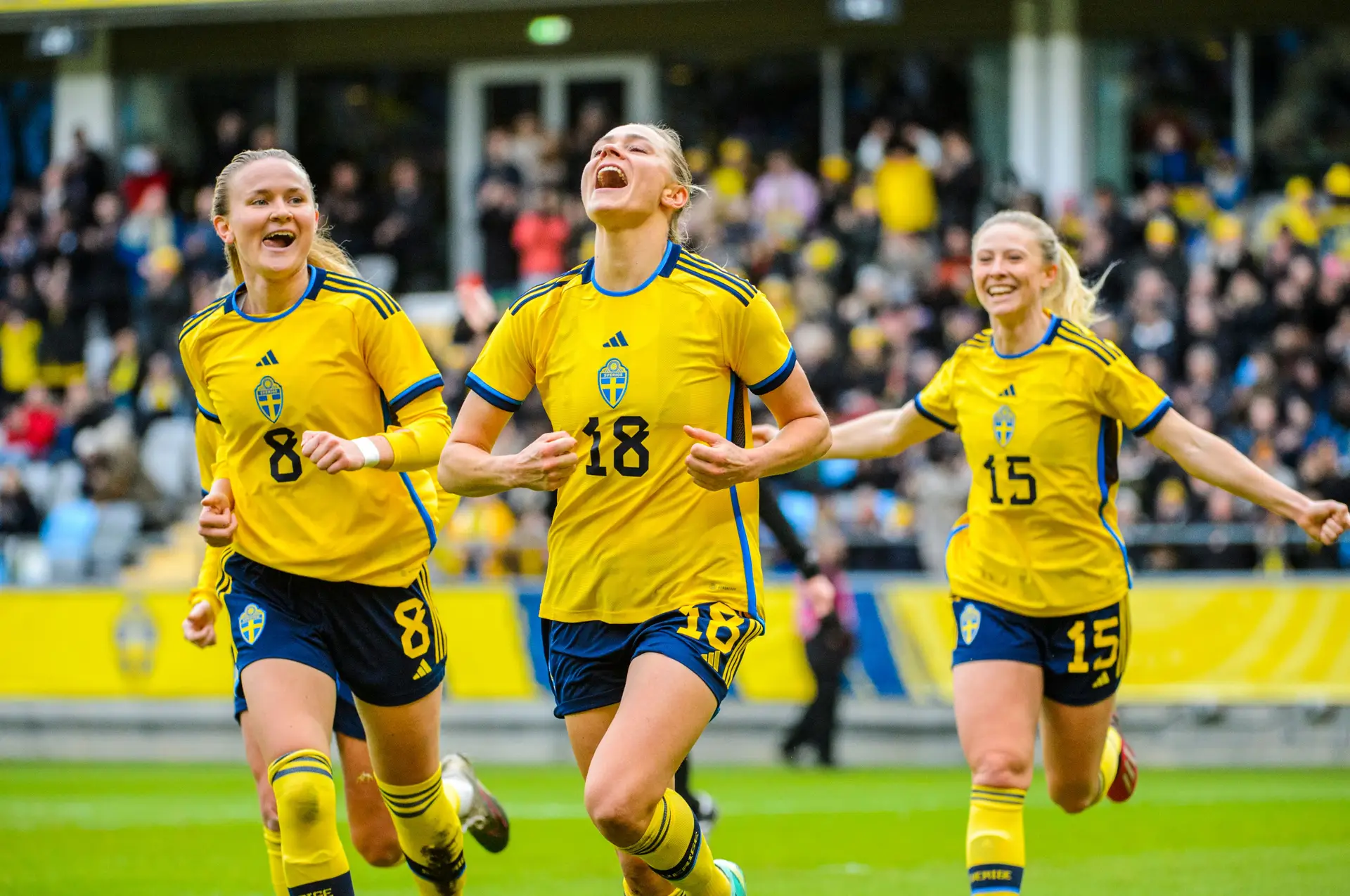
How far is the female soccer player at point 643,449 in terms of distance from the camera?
579 cm

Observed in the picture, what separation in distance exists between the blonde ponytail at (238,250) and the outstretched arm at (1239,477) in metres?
3.09

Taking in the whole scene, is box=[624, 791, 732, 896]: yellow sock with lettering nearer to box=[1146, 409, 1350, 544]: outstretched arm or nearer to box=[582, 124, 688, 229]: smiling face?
box=[582, 124, 688, 229]: smiling face

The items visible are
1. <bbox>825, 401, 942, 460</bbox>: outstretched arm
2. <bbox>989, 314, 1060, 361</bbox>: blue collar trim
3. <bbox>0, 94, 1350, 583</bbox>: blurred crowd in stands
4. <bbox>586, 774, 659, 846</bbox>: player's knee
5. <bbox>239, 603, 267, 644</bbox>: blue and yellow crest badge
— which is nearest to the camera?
<bbox>586, 774, 659, 846</bbox>: player's knee

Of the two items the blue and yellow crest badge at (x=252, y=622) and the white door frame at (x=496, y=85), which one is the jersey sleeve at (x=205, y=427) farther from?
the white door frame at (x=496, y=85)

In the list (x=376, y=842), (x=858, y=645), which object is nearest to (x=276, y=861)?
(x=376, y=842)

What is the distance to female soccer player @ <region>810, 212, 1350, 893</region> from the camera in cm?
697

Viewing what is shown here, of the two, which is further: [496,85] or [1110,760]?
[496,85]

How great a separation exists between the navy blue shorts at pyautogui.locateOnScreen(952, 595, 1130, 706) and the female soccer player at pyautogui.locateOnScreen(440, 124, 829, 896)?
Answer: 139 cm

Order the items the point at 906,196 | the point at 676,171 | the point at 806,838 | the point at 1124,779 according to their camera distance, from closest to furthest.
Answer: the point at 676,171
the point at 1124,779
the point at 806,838
the point at 906,196

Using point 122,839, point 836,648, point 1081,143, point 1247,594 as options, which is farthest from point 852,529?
point 1081,143

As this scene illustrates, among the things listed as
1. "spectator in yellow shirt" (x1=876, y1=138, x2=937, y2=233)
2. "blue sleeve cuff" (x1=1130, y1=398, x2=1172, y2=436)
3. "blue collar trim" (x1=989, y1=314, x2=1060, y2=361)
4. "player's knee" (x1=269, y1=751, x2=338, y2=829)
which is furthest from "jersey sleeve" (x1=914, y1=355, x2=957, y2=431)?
"spectator in yellow shirt" (x1=876, y1=138, x2=937, y2=233)

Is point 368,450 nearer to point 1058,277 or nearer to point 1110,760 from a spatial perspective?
point 1058,277

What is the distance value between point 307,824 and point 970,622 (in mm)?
2673

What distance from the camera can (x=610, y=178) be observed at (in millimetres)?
5906
